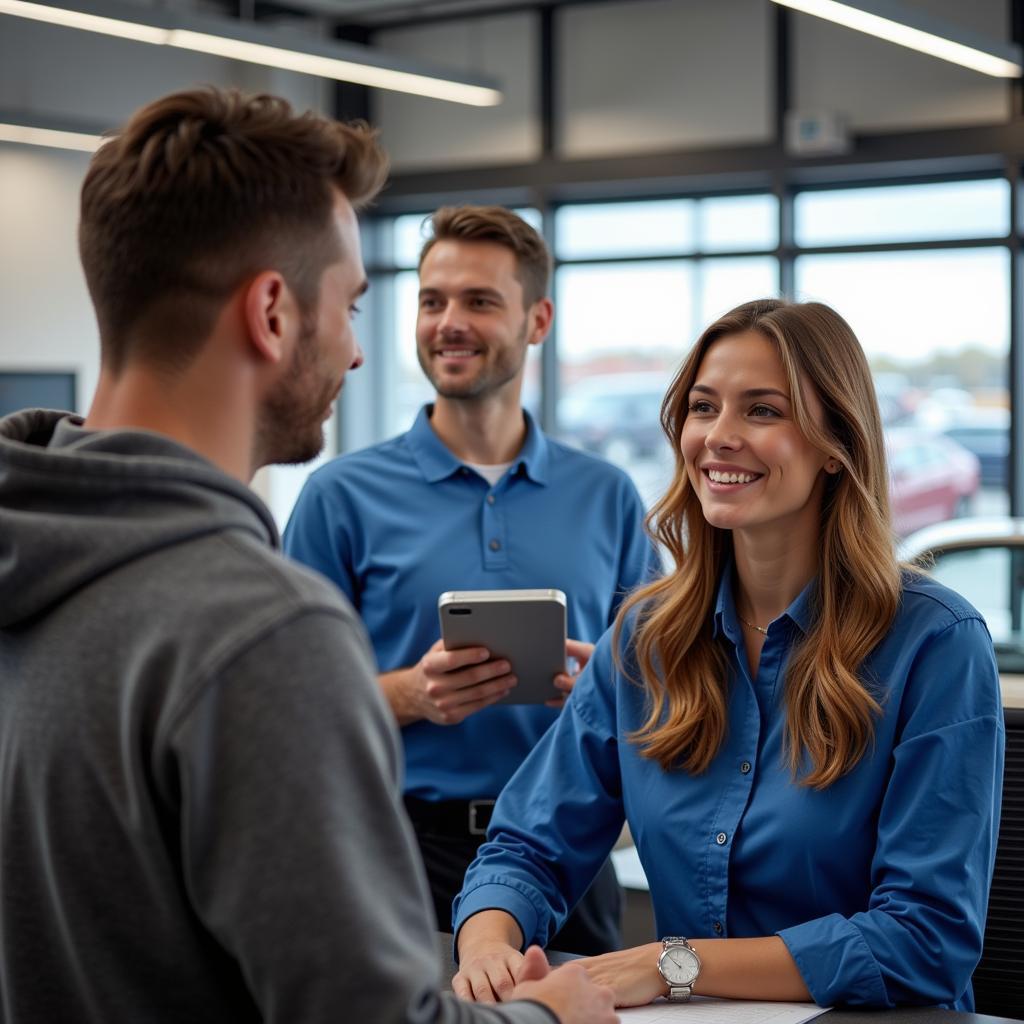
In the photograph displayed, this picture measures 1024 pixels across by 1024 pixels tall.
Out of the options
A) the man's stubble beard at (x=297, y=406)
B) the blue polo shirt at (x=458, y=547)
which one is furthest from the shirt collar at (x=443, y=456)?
the man's stubble beard at (x=297, y=406)

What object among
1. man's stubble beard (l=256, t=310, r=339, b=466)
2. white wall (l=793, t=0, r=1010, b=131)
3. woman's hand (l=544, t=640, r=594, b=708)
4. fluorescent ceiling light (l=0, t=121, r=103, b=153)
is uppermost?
white wall (l=793, t=0, r=1010, b=131)

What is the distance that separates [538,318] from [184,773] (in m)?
2.18

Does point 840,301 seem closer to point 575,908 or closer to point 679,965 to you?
point 575,908

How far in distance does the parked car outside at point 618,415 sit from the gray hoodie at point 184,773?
776 centimetres

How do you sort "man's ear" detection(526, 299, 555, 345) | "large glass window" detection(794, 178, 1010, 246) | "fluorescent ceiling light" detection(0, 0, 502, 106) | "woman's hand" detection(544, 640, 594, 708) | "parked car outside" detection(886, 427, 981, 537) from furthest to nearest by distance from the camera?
1. "parked car outside" detection(886, 427, 981, 537)
2. "large glass window" detection(794, 178, 1010, 246)
3. "fluorescent ceiling light" detection(0, 0, 502, 106)
4. "man's ear" detection(526, 299, 555, 345)
5. "woman's hand" detection(544, 640, 594, 708)

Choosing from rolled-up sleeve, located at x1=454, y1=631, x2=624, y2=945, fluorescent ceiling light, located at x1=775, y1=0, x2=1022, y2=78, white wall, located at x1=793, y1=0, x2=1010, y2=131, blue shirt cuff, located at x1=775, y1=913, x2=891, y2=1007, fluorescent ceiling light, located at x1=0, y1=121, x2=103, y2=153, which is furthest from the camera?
white wall, located at x1=793, y1=0, x2=1010, y2=131

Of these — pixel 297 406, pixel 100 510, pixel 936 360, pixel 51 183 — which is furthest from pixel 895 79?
pixel 100 510

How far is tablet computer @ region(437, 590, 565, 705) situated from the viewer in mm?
2234

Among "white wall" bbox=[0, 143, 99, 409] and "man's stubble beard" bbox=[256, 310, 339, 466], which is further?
"white wall" bbox=[0, 143, 99, 409]

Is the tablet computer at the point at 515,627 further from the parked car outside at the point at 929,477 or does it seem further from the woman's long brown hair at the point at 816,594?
the parked car outside at the point at 929,477

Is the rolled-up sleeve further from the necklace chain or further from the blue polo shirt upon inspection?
the blue polo shirt

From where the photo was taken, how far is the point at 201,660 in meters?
0.92

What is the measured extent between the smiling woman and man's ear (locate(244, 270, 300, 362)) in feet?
3.00

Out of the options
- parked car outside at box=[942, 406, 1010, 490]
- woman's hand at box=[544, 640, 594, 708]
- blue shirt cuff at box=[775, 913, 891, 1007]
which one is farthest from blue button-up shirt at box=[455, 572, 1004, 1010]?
parked car outside at box=[942, 406, 1010, 490]
